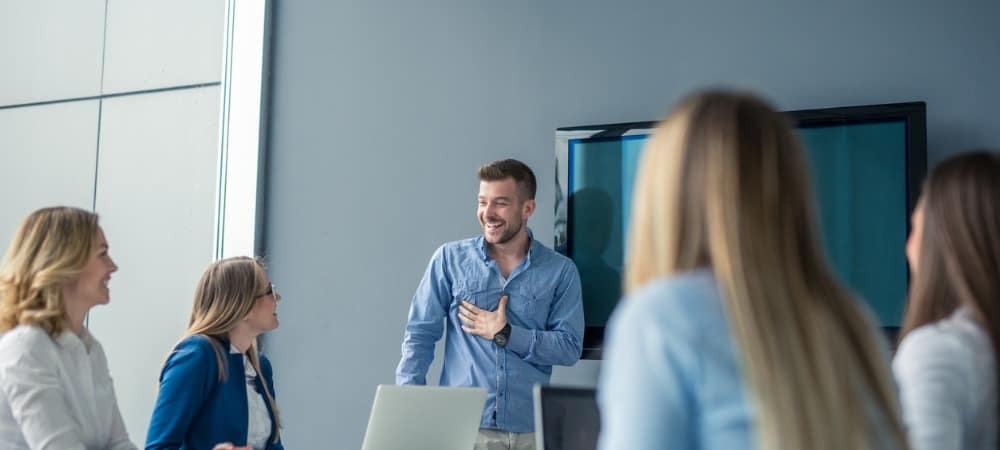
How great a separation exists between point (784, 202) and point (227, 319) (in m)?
2.18

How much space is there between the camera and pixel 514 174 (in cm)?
377

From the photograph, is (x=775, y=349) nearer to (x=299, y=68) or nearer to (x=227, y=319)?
(x=227, y=319)

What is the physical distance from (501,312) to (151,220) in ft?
7.33

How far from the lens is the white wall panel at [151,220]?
4949mm

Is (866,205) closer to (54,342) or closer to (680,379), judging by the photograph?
(54,342)

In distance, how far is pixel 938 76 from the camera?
3459 mm

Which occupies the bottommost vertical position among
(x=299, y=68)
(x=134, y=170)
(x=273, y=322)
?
(x=273, y=322)

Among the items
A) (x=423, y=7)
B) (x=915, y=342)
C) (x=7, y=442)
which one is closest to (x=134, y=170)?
(x=423, y=7)

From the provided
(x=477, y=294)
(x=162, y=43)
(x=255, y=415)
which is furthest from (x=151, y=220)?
(x=255, y=415)

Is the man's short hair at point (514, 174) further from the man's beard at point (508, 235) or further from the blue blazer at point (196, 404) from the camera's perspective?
the blue blazer at point (196, 404)

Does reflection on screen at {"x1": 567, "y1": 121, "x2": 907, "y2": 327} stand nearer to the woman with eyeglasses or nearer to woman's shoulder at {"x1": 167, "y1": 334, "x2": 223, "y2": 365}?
the woman with eyeglasses

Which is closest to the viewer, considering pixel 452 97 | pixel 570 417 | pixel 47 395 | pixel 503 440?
pixel 570 417

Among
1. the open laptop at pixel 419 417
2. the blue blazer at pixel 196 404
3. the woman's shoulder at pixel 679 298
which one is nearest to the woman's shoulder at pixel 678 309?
the woman's shoulder at pixel 679 298

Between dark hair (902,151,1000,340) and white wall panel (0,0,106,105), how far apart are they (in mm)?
4409
